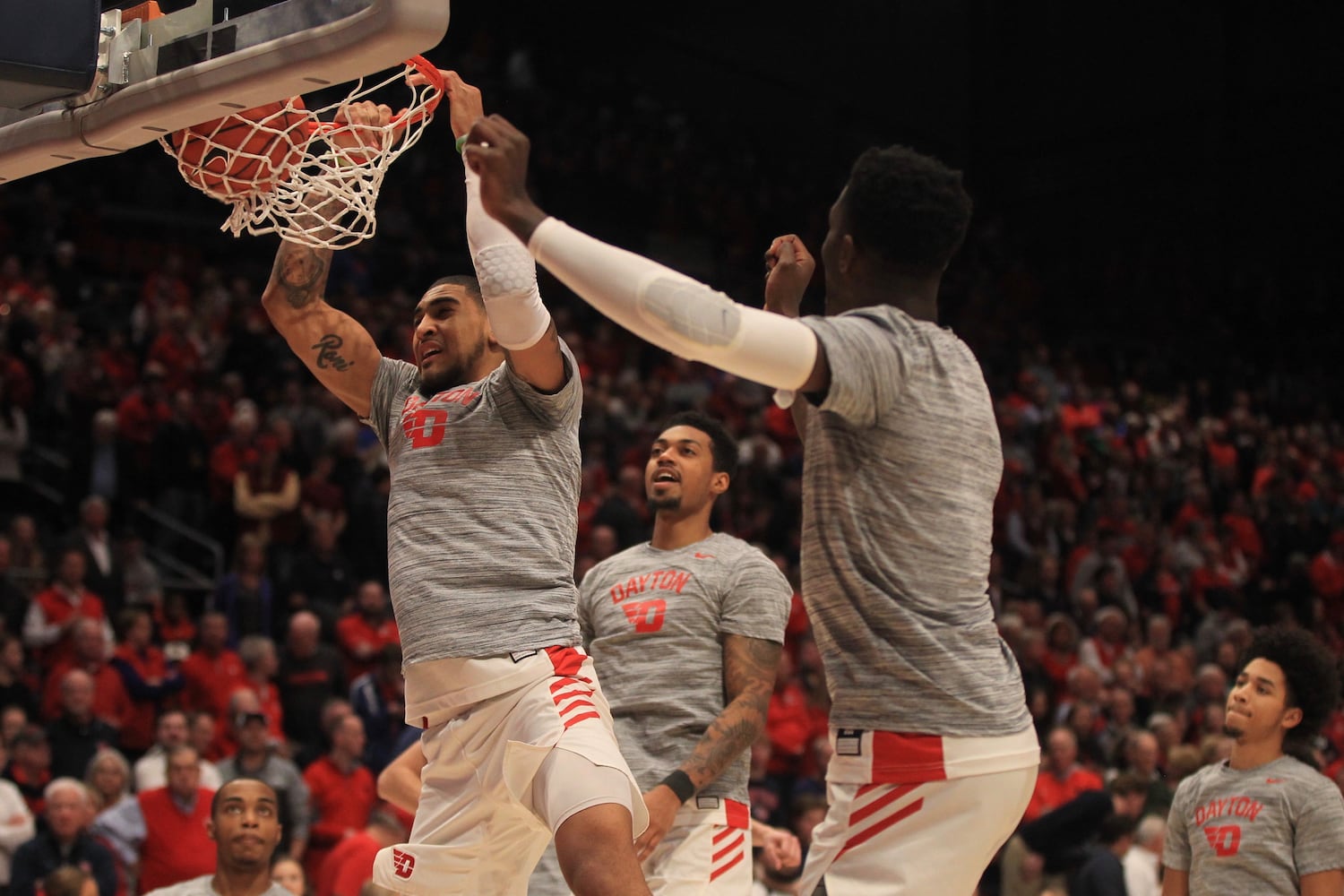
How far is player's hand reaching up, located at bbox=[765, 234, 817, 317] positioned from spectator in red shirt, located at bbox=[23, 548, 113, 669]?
6707mm

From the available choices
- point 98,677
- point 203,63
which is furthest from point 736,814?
point 98,677

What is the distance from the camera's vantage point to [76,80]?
3783 millimetres

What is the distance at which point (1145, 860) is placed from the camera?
28.6ft

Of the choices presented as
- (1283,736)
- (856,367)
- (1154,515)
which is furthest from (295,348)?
(1154,515)

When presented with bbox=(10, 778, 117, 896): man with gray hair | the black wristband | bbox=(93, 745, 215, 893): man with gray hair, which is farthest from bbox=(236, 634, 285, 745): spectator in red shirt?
the black wristband

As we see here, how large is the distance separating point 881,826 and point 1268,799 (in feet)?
8.06

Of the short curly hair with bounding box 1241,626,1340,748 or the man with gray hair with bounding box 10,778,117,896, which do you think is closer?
the short curly hair with bounding box 1241,626,1340,748

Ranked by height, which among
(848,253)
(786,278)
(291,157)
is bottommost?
(848,253)

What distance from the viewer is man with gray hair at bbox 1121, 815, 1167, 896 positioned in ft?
27.7

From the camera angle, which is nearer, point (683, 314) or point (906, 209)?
point (683, 314)

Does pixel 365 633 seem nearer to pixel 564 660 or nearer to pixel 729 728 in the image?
pixel 729 728

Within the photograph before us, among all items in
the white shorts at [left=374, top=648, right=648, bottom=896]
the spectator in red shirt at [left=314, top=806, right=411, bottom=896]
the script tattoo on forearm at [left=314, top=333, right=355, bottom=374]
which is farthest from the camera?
the spectator in red shirt at [left=314, top=806, right=411, bottom=896]

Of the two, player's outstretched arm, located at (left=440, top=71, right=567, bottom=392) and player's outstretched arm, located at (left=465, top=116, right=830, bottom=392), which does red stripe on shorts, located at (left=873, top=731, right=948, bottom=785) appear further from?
player's outstretched arm, located at (left=440, top=71, right=567, bottom=392)

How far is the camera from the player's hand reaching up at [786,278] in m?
3.87
